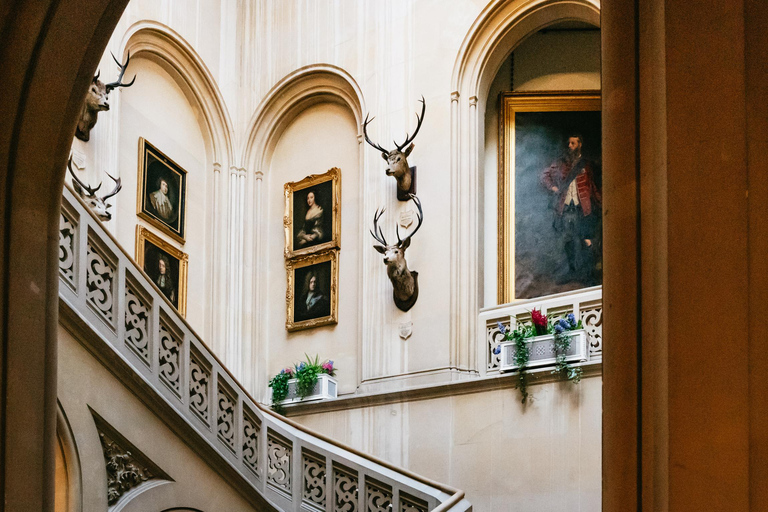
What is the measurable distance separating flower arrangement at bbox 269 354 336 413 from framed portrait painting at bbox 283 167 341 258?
1.67 m

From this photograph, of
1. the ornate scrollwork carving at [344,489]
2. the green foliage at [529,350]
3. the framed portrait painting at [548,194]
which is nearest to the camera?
the ornate scrollwork carving at [344,489]

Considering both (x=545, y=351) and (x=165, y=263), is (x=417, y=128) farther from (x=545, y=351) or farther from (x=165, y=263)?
(x=165, y=263)

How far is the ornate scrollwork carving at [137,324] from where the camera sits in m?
9.42

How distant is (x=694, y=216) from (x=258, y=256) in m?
13.0

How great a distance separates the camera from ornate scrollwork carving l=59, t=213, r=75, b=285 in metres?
8.83

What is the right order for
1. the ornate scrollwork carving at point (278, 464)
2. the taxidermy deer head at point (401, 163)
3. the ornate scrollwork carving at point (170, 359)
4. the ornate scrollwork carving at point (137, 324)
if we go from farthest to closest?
the taxidermy deer head at point (401, 163) → the ornate scrollwork carving at point (278, 464) → the ornate scrollwork carving at point (170, 359) → the ornate scrollwork carving at point (137, 324)

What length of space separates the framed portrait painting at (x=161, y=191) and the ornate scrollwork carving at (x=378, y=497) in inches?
217

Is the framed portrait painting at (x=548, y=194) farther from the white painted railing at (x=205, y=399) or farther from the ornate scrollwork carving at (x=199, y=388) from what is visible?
the ornate scrollwork carving at (x=199, y=388)

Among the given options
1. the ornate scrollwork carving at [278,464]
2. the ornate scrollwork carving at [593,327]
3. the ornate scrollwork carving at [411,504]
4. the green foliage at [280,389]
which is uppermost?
the ornate scrollwork carving at [593,327]

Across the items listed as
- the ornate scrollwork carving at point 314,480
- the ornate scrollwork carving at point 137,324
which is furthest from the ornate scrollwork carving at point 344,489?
the ornate scrollwork carving at point 137,324

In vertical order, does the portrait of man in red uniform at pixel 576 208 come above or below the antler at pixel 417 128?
below

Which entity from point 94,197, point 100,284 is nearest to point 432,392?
point 94,197

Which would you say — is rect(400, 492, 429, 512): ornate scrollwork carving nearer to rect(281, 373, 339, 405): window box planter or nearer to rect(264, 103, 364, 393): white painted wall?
rect(281, 373, 339, 405): window box planter

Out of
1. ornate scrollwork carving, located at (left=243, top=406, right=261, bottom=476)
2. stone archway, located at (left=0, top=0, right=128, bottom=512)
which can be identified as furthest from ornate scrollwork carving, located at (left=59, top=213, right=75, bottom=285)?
stone archway, located at (left=0, top=0, right=128, bottom=512)
